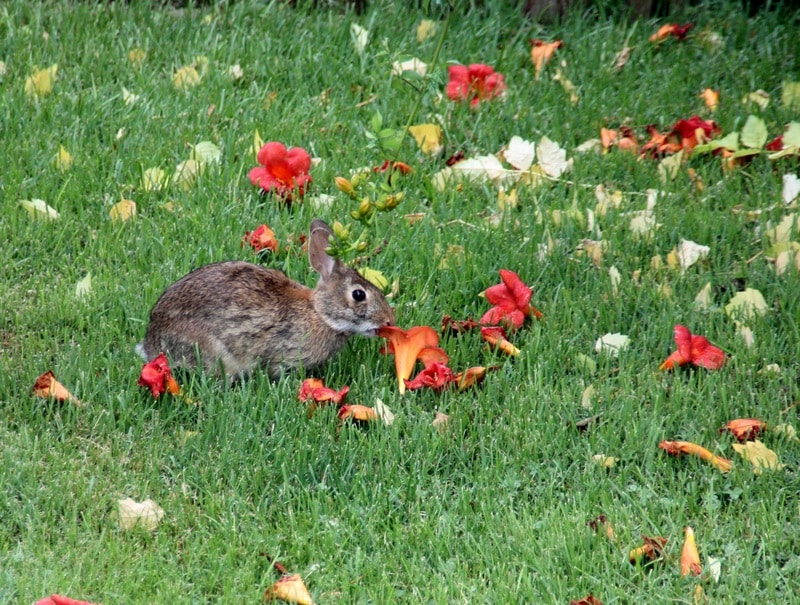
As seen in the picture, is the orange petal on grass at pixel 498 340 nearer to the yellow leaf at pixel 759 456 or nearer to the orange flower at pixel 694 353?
the orange flower at pixel 694 353

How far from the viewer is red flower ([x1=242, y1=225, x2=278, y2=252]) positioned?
534cm

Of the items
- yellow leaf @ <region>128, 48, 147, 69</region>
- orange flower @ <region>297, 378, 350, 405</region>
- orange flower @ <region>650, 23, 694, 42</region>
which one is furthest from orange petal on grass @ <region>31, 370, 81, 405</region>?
orange flower @ <region>650, 23, 694, 42</region>

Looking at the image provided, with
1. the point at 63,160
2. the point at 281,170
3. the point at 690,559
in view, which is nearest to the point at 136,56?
the point at 63,160

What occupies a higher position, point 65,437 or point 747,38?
point 747,38

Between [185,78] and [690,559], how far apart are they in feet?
13.9

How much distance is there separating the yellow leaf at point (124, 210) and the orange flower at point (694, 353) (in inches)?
103

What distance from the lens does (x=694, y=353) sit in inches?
181

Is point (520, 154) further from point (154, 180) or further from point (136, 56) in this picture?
point (136, 56)

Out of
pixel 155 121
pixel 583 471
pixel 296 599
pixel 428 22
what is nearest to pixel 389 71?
pixel 428 22

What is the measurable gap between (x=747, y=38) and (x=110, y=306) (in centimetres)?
451

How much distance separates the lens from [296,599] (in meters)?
3.54

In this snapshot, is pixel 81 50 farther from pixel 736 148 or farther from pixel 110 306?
pixel 736 148

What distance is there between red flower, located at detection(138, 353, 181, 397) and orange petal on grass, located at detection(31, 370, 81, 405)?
0.29 metres

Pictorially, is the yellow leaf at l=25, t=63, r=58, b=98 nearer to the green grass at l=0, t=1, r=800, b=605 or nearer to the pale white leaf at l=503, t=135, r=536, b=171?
the green grass at l=0, t=1, r=800, b=605
